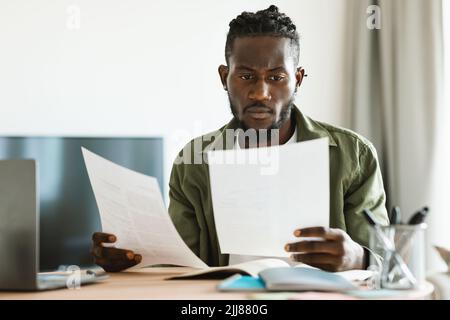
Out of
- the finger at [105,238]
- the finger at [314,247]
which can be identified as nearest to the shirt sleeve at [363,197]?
the finger at [314,247]

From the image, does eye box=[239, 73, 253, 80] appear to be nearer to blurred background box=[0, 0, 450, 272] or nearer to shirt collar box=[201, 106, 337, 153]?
shirt collar box=[201, 106, 337, 153]

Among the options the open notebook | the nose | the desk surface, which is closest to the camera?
the desk surface

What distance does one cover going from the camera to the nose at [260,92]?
62.3 inches

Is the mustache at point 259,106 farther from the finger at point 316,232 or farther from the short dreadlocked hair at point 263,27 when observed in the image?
the finger at point 316,232

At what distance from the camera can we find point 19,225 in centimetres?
102

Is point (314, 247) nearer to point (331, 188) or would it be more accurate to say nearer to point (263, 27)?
point (331, 188)

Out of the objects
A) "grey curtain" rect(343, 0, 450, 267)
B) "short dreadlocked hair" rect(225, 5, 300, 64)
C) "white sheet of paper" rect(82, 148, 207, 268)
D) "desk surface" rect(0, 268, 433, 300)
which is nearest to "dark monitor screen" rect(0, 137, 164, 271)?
"grey curtain" rect(343, 0, 450, 267)

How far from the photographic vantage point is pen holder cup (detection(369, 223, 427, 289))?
98 centimetres

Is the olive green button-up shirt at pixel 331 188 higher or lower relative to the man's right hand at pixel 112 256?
higher

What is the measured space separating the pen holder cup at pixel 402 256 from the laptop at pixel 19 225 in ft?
1.73

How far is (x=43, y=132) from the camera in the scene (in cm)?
321

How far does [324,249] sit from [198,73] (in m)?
2.37

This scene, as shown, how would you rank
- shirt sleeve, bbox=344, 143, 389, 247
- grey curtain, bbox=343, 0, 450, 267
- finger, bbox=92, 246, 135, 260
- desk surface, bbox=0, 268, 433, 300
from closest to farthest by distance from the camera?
desk surface, bbox=0, 268, 433, 300 → finger, bbox=92, 246, 135, 260 → shirt sleeve, bbox=344, 143, 389, 247 → grey curtain, bbox=343, 0, 450, 267
